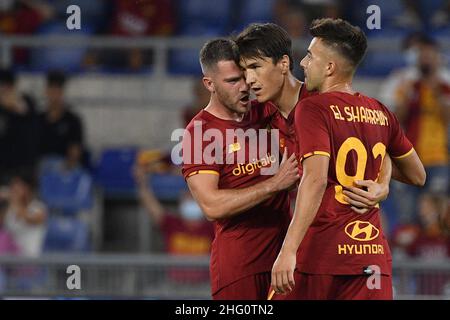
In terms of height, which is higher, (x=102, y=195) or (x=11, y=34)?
(x=11, y=34)

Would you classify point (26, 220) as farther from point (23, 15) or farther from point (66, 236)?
point (23, 15)

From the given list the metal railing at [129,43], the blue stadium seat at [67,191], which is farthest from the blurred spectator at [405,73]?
the blue stadium seat at [67,191]

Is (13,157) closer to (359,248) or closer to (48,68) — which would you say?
(48,68)

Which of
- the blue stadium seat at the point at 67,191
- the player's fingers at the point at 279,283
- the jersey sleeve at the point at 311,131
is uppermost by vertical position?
the blue stadium seat at the point at 67,191

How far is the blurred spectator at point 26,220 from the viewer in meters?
9.79

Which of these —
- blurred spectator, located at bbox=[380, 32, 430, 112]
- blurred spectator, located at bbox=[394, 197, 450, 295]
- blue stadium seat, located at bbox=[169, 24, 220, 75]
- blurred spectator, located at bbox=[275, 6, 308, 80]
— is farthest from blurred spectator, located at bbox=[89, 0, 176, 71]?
blurred spectator, located at bbox=[394, 197, 450, 295]

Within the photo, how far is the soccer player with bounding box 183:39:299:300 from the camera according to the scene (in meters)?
5.63

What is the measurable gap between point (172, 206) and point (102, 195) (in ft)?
2.29

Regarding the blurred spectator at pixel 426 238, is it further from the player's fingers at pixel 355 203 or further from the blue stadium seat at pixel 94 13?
the player's fingers at pixel 355 203

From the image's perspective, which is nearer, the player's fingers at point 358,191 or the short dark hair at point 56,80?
the player's fingers at point 358,191

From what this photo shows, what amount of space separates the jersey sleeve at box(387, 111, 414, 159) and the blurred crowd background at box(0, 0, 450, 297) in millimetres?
3199

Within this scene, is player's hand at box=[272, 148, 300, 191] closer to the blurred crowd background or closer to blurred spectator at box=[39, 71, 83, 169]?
the blurred crowd background
